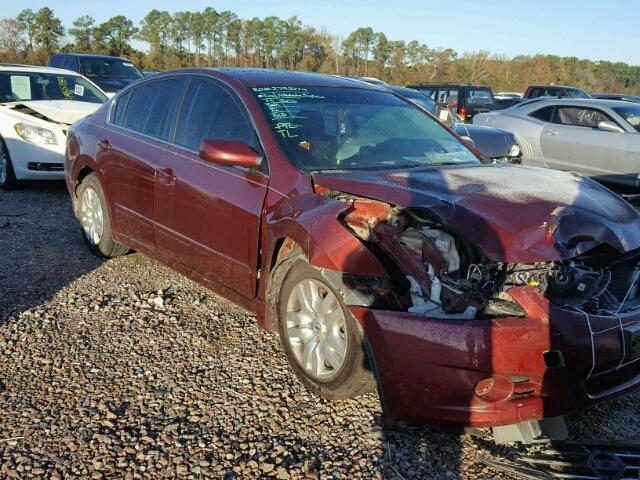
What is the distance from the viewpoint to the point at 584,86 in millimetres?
50594

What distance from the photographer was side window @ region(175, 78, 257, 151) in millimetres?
4055

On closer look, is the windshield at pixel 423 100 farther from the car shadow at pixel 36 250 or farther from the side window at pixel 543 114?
the car shadow at pixel 36 250

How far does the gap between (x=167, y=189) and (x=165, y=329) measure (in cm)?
94

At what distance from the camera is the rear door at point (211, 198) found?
148 inches

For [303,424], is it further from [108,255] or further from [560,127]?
[560,127]

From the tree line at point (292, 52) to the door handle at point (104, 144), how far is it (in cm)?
3983

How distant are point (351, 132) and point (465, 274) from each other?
4.85 feet

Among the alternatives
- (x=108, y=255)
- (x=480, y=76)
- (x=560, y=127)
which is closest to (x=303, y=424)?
(x=108, y=255)

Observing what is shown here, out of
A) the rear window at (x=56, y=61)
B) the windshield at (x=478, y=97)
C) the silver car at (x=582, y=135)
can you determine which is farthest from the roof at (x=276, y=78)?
the windshield at (x=478, y=97)

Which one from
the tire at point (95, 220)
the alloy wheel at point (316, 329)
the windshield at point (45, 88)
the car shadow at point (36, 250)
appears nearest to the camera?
the alloy wheel at point (316, 329)

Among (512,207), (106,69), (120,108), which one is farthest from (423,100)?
(512,207)

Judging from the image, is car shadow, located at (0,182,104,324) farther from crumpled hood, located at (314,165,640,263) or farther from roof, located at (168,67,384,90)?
crumpled hood, located at (314,165,640,263)

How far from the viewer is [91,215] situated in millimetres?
5613

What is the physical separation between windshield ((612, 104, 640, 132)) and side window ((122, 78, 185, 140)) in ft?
25.1
